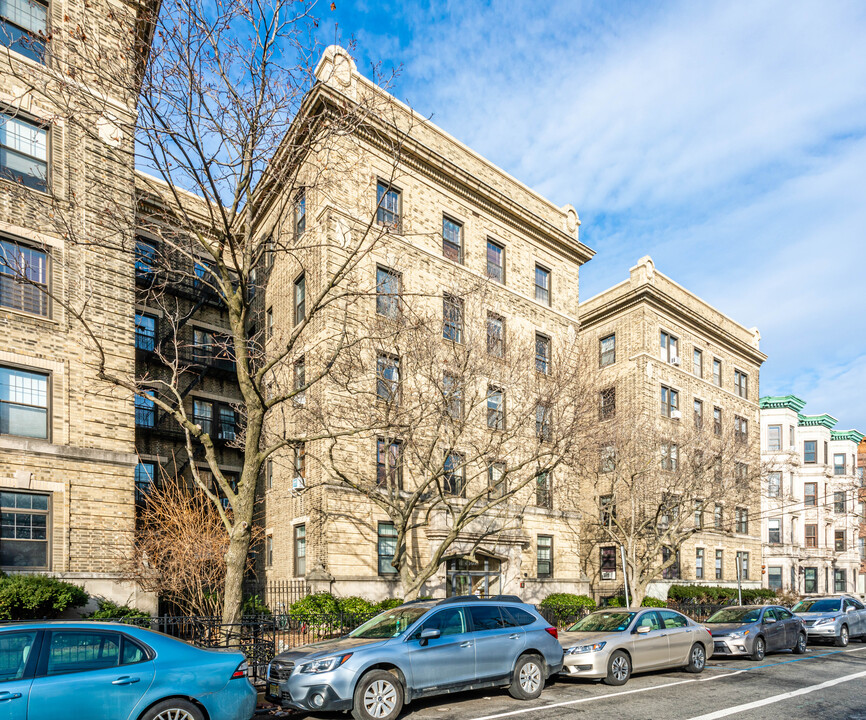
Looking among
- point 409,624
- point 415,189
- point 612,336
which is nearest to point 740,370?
point 612,336

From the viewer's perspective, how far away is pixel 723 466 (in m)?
30.0

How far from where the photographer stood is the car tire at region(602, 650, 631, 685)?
13.0m

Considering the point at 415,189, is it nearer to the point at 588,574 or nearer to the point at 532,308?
the point at 532,308

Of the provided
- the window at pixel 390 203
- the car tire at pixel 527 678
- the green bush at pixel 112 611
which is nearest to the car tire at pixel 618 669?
the car tire at pixel 527 678

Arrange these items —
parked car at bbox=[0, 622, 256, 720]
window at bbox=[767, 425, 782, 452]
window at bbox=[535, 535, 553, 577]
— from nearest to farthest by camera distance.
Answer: parked car at bbox=[0, 622, 256, 720], window at bbox=[535, 535, 553, 577], window at bbox=[767, 425, 782, 452]

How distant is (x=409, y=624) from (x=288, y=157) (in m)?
7.88

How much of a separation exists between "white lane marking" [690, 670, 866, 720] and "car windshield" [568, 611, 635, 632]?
3130mm

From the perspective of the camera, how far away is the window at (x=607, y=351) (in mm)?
38250

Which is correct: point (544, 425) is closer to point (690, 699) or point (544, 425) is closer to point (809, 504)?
point (690, 699)

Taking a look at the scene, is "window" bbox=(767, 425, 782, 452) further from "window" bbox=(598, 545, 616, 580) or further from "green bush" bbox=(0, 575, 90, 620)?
"green bush" bbox=(0, 575, 90, 620)

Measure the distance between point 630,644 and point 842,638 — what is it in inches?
421

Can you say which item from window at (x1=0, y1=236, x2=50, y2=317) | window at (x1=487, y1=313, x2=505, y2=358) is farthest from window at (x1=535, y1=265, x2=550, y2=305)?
window at (x1=0, y1=236, x2=50, y2=317)

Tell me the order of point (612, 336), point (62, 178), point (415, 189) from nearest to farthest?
point (62, 178) → point (415, 189) → point (612, 336)

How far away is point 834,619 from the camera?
2017 centimetres
